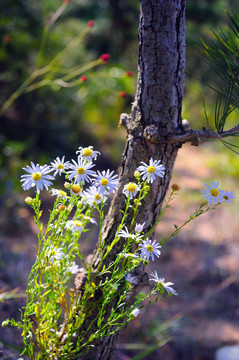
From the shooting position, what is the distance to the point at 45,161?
125 inches

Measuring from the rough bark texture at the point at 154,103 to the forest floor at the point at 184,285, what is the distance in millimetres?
620

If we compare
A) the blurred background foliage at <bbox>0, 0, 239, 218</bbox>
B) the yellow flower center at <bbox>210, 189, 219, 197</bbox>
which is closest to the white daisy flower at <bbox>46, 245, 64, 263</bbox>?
the yellow flower center at <bbox>210, 189, 219, 197</bbox>

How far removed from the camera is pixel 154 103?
932mm

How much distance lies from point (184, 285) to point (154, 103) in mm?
1893

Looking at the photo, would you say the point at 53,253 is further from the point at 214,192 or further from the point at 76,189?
the point at 214,192

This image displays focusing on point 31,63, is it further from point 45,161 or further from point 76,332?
point 76,332

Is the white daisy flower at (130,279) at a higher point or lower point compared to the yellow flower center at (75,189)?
lower

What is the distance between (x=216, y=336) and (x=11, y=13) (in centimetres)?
300

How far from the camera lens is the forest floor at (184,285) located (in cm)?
196

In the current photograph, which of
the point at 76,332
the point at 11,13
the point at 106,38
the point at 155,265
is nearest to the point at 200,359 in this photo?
the point at 155,265

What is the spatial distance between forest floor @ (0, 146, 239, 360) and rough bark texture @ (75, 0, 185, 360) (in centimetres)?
62

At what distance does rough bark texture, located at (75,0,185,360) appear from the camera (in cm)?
87

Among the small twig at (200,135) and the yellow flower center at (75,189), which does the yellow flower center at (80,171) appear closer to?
the yellow flower center at (75,189)

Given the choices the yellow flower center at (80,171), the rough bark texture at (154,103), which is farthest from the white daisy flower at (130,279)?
the yellow flower center at (80,171)
